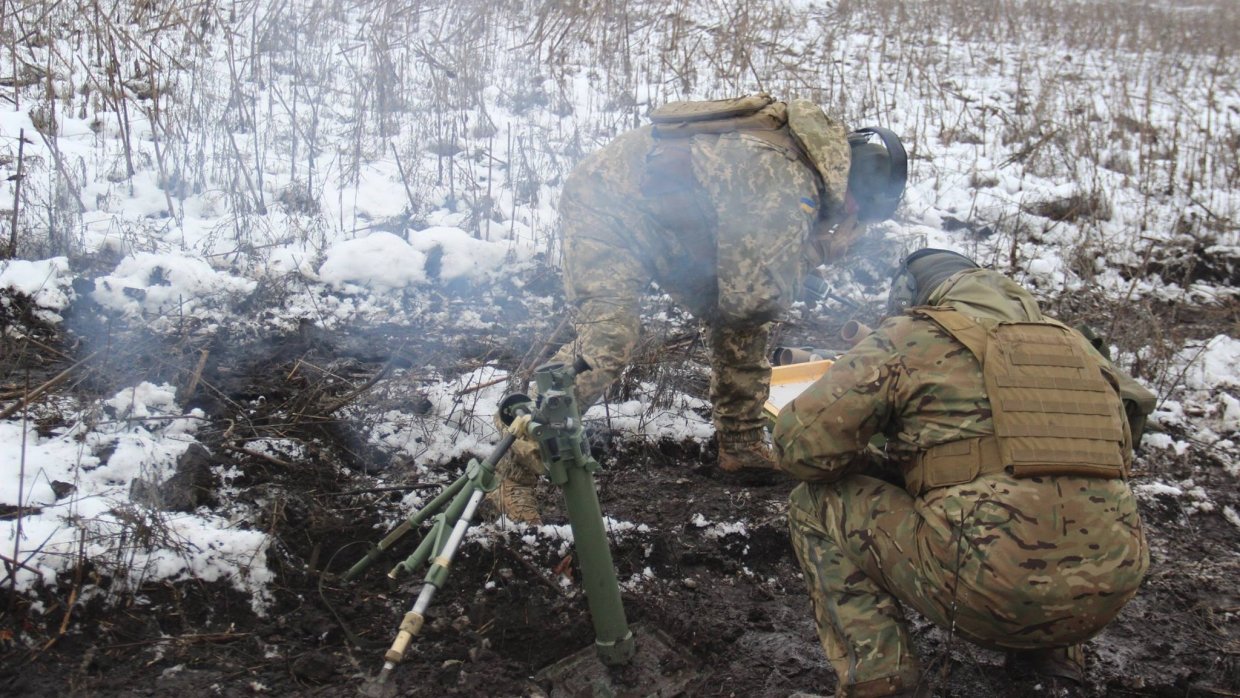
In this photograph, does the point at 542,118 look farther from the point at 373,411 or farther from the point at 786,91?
the point at 373,411

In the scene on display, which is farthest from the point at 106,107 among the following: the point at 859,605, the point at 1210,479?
the point at 1210,479

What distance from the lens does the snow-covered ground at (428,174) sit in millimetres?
3527

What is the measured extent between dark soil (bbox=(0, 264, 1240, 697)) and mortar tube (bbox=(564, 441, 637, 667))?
0.91ft

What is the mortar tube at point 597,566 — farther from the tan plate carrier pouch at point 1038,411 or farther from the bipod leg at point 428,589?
the tan plate carrier pouch at point 1038,411

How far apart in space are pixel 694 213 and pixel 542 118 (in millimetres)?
3655

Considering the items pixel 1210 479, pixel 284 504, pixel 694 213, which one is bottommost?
pixel 1210 479

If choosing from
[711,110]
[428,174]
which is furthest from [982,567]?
[428,174]

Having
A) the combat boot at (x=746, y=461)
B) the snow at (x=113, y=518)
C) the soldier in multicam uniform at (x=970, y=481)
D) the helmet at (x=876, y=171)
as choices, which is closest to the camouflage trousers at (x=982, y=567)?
the soldier in multicam uniform at (x=970, y=481)

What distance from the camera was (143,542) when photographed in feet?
9.30

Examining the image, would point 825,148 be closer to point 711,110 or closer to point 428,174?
point 711,110

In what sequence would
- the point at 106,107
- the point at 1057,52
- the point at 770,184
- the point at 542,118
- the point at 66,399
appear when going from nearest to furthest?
1. the point at 770,184
2. the point at 66,399
3. the point at 106,107
4. the point at 542,118
5. the point at 1057,52

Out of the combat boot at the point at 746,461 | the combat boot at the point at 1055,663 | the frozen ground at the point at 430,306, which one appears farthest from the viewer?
the combat boot at the point at 746,461

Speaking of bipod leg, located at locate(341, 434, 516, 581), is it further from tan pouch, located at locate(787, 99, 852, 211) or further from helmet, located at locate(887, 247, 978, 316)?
tan pouch, located at locate(787, 99, 852, 211)

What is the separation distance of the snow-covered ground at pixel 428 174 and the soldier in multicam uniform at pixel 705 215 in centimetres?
78
